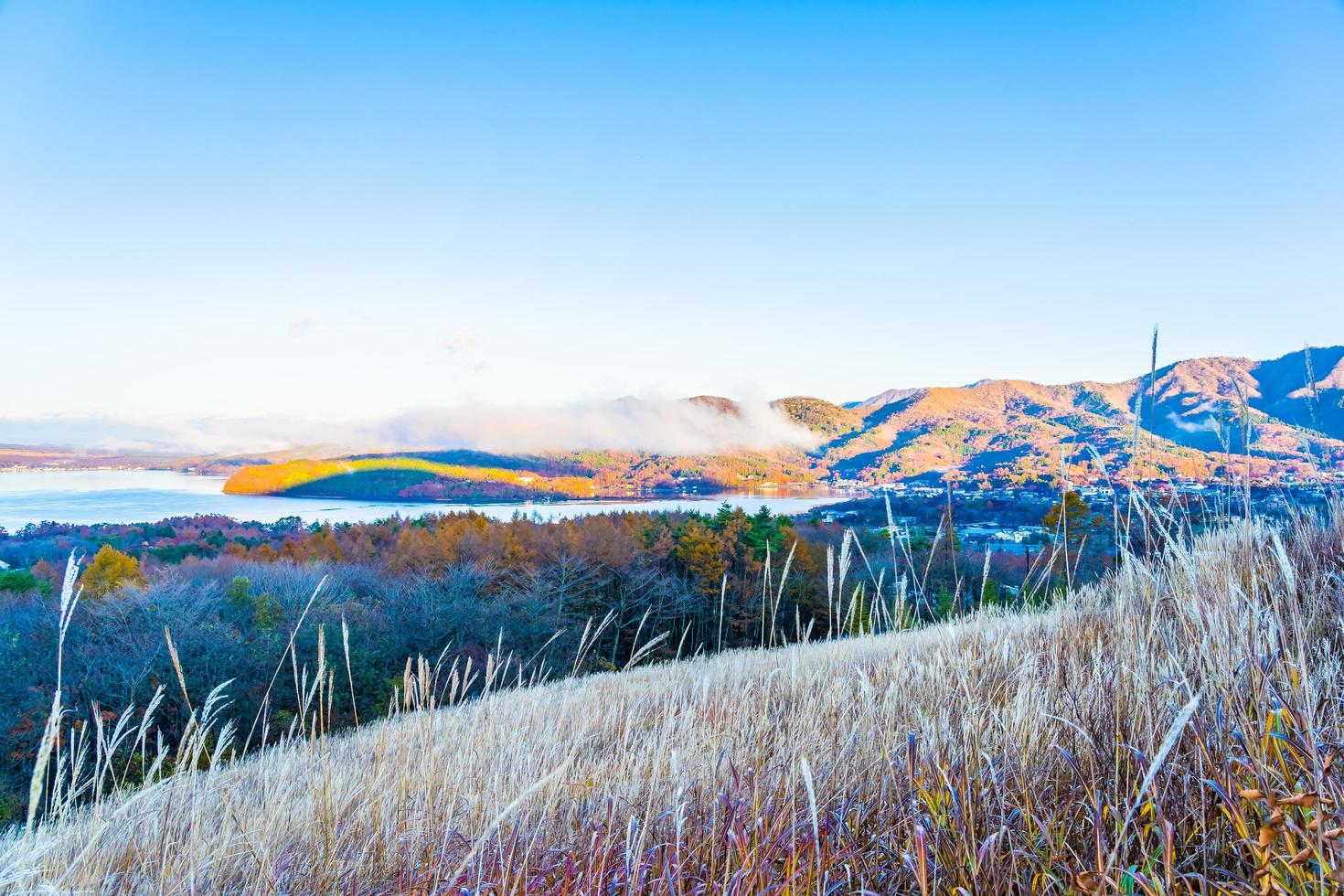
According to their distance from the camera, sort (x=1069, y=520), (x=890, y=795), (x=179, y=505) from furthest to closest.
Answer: (x=179, y=505), (x=1069, y=520), (x=890, y=795)

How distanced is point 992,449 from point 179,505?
8564cm

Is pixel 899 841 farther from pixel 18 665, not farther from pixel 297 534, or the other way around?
pixel 297 534

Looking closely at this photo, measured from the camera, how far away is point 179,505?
61.4 metres

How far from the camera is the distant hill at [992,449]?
364 centimetres

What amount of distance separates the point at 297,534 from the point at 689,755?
46.5 meters

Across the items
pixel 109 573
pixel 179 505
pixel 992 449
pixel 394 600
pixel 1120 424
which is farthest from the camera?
pixel 992 449

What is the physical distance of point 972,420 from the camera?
136 metres

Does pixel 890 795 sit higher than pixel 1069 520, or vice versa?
pixel 890 795

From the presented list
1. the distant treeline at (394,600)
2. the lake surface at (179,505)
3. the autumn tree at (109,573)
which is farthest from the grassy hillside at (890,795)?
the lake surface at (179,505)

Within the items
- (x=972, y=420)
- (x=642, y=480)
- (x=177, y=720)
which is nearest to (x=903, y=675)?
(x=177, y=720)

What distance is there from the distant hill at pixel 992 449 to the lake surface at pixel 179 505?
225 inches

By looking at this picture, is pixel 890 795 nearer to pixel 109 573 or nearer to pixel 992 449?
pixel 109 573

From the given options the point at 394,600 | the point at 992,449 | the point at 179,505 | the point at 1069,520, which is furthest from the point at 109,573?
the point at 992,449

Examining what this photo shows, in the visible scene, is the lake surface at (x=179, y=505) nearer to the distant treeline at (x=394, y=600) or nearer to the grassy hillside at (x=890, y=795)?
the distant treeline at (x=394, y=600)
